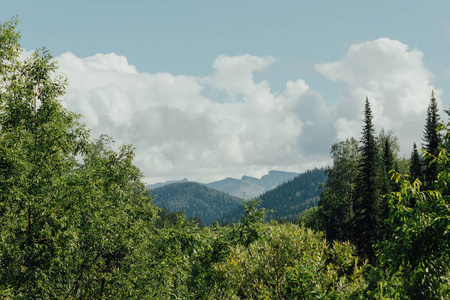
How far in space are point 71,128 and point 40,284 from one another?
7580 mm

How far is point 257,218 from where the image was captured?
15047 millimetres

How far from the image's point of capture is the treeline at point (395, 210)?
787 centimetres

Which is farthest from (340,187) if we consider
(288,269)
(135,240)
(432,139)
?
(288,269)

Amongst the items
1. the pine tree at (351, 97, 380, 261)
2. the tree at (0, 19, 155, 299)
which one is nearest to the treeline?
the pine tree at (351, 97, 380, 261)

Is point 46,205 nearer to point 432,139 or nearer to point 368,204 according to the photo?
point 368,204

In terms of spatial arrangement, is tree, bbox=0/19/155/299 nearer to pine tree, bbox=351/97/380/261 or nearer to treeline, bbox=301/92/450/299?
treeline, bbox=301/92/450/299

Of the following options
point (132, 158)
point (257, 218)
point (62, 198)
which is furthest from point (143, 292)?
point (257, 218)

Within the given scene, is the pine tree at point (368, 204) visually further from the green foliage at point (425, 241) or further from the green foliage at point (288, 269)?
the green foliage at point (425, 241)

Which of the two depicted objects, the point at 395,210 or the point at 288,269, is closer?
the point at 395,210

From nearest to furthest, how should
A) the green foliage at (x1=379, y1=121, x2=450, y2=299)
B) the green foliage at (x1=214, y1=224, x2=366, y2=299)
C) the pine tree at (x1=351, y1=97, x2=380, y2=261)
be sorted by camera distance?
the green foliage at (x1=379, y1=121, x2=450, y2=299) < the green foliage at (x1=214, y1=224, x2=366, y2=299) < the pine tree at (x1=351, y1=97, x2=380, y2=261)

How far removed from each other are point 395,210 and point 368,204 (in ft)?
151

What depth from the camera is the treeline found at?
25.8 ft

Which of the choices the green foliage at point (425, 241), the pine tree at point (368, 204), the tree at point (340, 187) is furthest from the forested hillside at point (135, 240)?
the tree at point (340, 187)

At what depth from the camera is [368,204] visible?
51.4 meters
